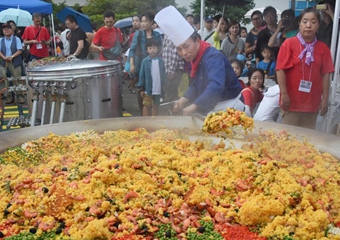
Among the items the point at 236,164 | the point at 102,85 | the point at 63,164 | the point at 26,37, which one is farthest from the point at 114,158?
the point at 26,37

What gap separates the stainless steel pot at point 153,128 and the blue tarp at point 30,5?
11.7 metres

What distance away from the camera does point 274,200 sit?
8.43 ft

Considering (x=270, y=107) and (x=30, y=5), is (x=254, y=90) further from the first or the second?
(x=30, y=5)

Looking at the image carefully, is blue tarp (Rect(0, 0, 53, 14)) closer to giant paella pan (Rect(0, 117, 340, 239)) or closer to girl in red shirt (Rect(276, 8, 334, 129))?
girl in red shirt (Rect(276, 8, 334, 129))

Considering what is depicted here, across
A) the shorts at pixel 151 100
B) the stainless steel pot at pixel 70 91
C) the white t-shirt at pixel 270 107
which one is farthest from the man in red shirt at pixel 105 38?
the white t-shirt at pixel 270 107

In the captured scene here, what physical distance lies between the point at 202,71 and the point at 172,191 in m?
2.34

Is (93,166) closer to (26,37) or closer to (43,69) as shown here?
(43,69)

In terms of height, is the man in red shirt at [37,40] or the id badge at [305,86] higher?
the man in red shirt at [37,40]

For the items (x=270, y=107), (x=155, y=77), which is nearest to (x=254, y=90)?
(x=270, y=107)

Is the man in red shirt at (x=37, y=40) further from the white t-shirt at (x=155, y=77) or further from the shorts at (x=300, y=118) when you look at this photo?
the shorts at (x=300, y=118)

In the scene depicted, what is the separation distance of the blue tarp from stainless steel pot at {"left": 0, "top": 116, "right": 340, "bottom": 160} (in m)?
11.7

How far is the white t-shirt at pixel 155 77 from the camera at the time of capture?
7.12 meters

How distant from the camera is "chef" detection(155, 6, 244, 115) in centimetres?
459

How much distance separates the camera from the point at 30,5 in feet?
50.5
